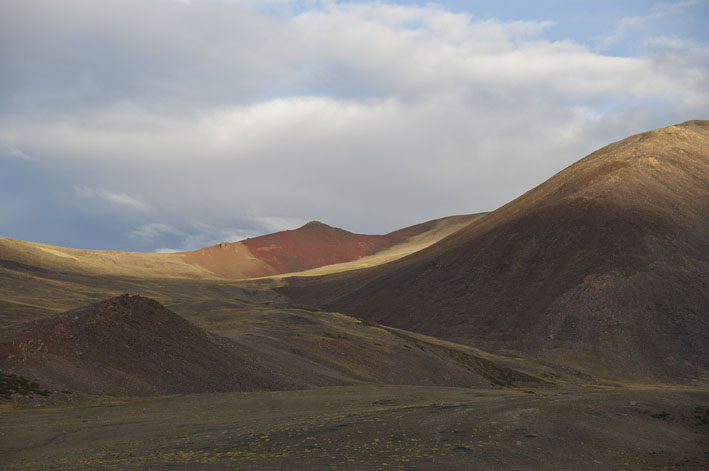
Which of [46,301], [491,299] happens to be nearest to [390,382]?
[491,299]

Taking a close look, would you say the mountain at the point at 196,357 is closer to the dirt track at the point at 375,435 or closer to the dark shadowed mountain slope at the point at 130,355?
the dark shadowed mountain slope at the point at 130,355

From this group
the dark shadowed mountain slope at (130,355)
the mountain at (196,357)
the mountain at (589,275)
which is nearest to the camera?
the dark shadowed mountain slope at (130,355)

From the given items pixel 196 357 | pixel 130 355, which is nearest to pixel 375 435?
pixel 196 357

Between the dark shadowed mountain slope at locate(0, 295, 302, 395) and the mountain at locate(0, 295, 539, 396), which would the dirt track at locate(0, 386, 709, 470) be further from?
the mountain at locate(0, 295, 539, 396)

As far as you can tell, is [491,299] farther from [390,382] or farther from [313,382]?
[313,382]

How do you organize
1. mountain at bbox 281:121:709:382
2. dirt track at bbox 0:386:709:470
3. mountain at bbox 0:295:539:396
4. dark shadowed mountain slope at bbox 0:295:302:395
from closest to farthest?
dirt track at bbox 0:386:709:470, dark shadowed mountain slope at bbox 0:295:302:395, mountain at bbox 0:295:539:396, mountain at bbox 281:121:709:382

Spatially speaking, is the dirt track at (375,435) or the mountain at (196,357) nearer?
the dirt track at (375,435)

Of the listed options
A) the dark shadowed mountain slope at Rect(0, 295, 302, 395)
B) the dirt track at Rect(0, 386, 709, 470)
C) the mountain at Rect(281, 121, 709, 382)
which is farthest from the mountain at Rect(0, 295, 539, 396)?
the mountain at Rect(281, 121, 709, 382)

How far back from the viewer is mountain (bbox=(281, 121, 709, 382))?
3369 inches

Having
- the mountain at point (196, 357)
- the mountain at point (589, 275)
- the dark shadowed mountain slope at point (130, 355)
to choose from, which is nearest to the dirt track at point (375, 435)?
the dark shadowed mountain slope at point (130, 355)

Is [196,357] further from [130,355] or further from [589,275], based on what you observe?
[589,275]

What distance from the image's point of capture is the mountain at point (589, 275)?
85562 mm

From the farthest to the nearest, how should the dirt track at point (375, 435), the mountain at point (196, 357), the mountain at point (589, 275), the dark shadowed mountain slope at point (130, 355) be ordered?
the mountain at point (589, 275) → the mountain at point (196, 357) → the dark shadowed mountain slope at point (130, 355) → the dirt track at point (375, 435)

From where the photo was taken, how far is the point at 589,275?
97438 millimetres
